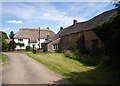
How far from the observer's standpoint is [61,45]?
59438 mm

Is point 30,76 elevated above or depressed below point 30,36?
below

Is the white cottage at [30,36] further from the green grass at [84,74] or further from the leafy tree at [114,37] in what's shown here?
the leafy tree at [114,37]

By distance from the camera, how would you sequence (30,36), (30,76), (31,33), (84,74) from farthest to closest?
(31,33), (30,36), (84,74), (30,76)

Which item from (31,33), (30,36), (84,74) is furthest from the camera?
(31,33)

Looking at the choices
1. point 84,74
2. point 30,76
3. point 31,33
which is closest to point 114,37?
point 84,74

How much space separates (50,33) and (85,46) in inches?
1824

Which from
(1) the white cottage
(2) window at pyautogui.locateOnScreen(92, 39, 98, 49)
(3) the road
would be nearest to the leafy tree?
(3) the road

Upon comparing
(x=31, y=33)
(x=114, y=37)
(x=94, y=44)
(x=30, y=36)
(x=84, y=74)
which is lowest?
(x=84, y=74)

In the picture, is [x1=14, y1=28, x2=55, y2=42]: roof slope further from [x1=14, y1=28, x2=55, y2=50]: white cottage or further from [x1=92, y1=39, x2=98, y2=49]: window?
[x1=92, y1=39, x2=98, y2=49]: window

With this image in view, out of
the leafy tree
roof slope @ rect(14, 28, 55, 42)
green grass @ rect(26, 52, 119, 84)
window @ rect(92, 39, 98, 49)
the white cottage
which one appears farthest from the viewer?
roof slope @ rect(14, 28, 55, 42)

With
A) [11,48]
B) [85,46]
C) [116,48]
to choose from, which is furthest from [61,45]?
[116,48]

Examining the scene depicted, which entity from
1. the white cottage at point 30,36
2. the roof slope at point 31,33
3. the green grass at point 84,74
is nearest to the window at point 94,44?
the green grass at point 84,74

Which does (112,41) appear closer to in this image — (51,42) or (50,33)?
(51,42)

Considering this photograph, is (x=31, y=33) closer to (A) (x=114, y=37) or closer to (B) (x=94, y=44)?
(B) (x=94, y=44)
